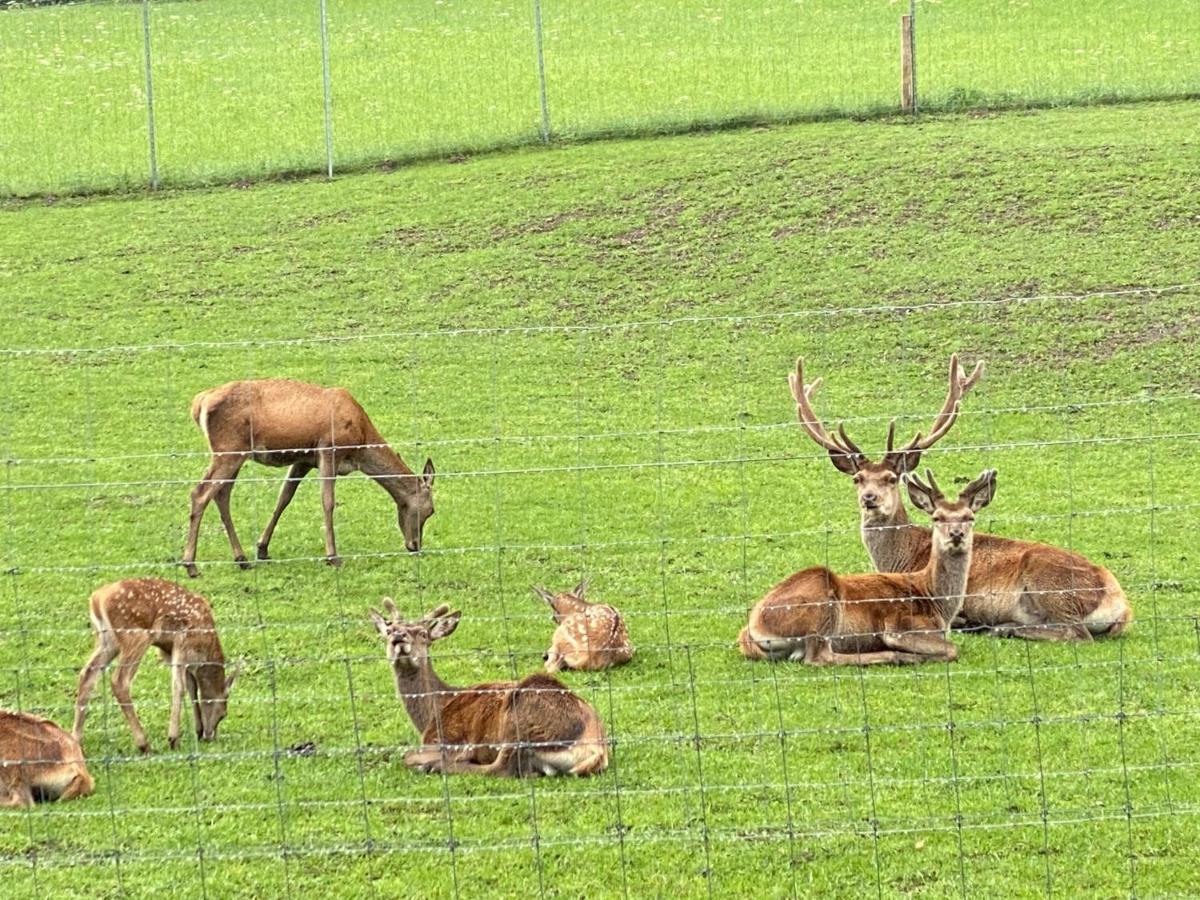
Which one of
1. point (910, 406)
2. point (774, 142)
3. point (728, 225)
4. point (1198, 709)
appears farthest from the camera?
point (774, 142)

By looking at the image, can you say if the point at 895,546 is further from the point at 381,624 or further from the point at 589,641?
the point at 381,624

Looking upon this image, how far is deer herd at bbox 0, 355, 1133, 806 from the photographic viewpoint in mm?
8180

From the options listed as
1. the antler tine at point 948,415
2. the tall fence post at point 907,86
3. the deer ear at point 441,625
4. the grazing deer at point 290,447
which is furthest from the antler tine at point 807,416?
the tall fence post at point 907,86

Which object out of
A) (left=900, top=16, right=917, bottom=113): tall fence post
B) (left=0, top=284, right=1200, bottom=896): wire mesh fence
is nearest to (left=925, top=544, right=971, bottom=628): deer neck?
(left=0, top=284, right=1200, bottom=896): wire mesh fence

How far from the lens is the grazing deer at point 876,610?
9.88m

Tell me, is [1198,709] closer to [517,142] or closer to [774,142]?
[774,142]

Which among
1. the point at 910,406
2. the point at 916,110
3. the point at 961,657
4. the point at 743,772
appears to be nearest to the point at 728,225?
the point at 916,110

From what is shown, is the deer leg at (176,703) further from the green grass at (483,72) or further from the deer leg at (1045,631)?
the green grass at (483,72)

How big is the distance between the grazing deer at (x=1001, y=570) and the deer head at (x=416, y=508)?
2677mm

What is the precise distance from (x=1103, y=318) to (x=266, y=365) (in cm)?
725

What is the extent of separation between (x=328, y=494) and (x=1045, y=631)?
464 centimetres

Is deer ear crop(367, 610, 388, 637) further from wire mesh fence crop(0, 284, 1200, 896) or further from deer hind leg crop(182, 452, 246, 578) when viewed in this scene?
deer hind leg crop(182, 452, 246, 578)

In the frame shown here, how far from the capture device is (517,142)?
24.4 meters

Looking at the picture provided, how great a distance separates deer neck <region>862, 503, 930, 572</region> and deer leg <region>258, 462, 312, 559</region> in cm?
378
